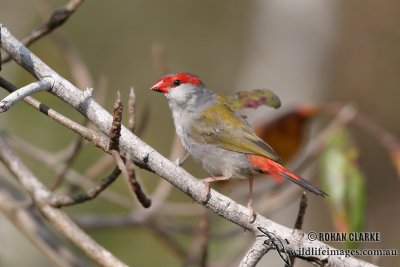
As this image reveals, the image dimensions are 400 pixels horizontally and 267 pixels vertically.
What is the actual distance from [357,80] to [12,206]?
7051 mm

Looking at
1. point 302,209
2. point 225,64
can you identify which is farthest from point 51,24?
point 225,64

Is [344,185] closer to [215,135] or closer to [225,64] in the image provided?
[215,135]

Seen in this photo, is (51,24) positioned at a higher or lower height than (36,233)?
higher

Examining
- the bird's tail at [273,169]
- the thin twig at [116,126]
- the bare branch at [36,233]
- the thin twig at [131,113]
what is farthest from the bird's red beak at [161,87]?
the thin twig at [116,126]

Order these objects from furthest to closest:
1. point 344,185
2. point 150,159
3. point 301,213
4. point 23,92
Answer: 1. point 344,185
2. point 301,213
3. point 150,159
4. point 23,92

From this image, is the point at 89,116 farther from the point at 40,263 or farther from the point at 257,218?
the point at 40,263

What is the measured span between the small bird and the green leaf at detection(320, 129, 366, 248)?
0.38m

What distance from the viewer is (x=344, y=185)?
3115 millimetres

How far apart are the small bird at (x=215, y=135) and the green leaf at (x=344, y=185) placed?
1.26 feet

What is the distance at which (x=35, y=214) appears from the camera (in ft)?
11.4

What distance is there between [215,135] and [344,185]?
0.67 m

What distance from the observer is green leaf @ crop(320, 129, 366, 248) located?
10.00 feet

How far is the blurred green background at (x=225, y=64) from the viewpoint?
599 cm

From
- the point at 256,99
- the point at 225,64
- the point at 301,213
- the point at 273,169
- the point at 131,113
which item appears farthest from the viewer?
the point at 225,64
